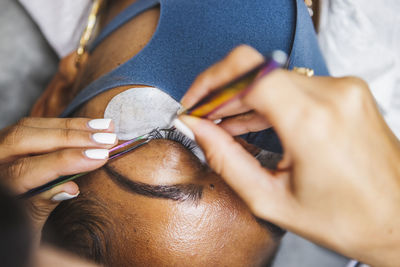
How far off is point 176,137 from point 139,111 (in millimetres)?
85

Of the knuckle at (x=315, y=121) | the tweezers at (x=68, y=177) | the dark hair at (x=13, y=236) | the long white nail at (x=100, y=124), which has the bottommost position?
the tweezers at (x=68, y=177)

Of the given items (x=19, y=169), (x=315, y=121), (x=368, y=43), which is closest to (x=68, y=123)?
(x=19, y=169)

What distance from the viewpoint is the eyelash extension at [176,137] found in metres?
0.58

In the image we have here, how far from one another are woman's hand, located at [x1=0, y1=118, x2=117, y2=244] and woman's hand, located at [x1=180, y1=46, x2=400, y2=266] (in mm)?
196

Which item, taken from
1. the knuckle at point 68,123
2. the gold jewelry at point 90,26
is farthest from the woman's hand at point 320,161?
the gold jewelry at point 90,26

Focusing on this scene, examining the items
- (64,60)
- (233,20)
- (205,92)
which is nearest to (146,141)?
(205,92)

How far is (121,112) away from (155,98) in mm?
69

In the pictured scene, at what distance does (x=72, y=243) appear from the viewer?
0.62 metres

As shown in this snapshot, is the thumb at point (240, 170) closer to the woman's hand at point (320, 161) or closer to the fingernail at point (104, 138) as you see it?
the woman's hand at point (320, 161)

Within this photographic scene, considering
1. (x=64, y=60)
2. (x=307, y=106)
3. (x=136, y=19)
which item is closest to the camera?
(x=307, y=106)

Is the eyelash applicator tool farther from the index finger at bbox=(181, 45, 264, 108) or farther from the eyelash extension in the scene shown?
the eyelash extension

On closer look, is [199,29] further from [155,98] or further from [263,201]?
[263,201]

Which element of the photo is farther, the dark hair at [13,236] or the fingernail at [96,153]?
the fingernail at [96,153]

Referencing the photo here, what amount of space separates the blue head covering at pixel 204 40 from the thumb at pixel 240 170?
0.20 metres
